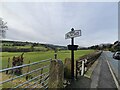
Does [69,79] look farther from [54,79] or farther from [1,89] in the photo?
[1,89]

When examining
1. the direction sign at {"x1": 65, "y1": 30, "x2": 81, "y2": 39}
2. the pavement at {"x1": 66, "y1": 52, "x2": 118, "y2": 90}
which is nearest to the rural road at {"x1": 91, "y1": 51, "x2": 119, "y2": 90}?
the pavement at {"x1": 66, "y1": 52, "x2": 118, "y2": 90}

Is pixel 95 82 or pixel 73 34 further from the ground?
pixel 73 34

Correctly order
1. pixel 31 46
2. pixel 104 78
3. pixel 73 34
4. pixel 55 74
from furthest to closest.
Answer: pixel 31 46, pixel 104 78, pixel 73 34, pixel 55 74

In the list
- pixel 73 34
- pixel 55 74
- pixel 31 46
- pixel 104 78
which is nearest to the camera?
pixel 55 74

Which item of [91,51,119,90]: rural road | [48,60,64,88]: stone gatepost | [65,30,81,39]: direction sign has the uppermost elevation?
[65,30,81,39]: direction sign

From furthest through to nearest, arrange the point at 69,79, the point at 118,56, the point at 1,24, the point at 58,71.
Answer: the point at 1,24, the point at 118,56, the point at 69,79, the point at 58,71

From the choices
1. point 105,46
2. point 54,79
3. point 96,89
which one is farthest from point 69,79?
point 105,46

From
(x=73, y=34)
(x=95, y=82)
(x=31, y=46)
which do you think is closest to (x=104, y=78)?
(x=95, y=82)

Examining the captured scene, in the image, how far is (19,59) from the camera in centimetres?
1916

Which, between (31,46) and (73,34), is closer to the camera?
(73,34)

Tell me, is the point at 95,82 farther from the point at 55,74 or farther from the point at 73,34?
the point at 55,74

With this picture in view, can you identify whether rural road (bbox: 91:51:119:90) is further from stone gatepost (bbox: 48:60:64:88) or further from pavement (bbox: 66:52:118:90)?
stone gatepost (bbox: 48:60:64:88)

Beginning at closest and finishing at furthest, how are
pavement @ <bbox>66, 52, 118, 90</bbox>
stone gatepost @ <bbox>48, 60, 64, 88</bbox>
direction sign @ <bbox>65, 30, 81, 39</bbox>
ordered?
stone gatepost @ <bbox>48, 60, 64, 88</bbox> → pavement @ <bbox>66, 52, 118, 90</bbox> → direction sign @ <bbox>65, 30, 81, 39</bbox>

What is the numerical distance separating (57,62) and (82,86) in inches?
85.6
